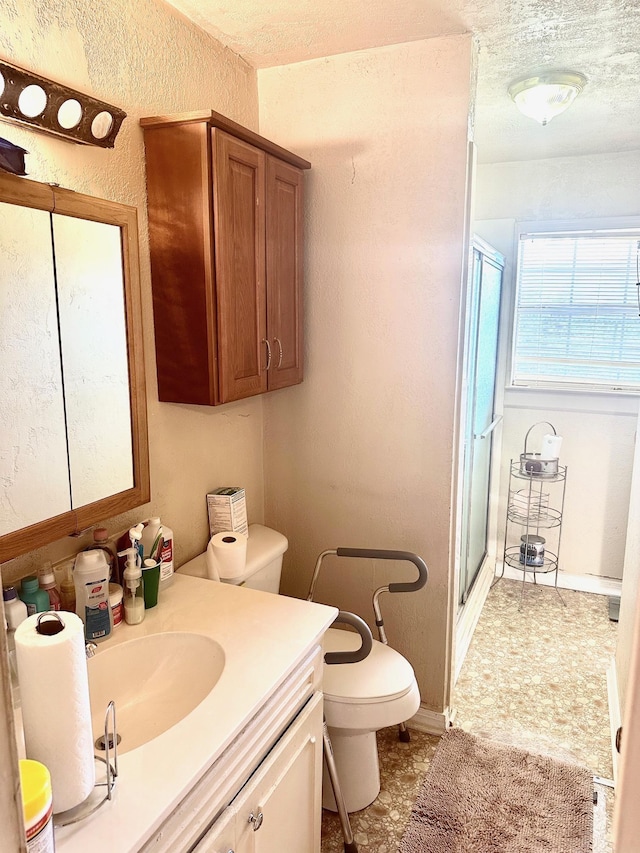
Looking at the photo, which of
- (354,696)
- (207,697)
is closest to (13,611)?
(207,697)

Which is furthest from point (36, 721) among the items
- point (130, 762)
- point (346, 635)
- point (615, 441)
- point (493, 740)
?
point (615, 441)

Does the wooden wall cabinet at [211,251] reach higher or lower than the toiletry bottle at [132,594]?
higher

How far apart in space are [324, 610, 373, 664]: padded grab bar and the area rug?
596 millimetres

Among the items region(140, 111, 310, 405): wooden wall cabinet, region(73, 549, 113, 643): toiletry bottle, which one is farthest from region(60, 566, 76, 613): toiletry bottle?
region(140, 111, 310, 405): wooden wall cabinet

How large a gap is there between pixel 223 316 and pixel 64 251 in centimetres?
47

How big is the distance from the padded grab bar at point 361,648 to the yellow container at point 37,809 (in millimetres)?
976

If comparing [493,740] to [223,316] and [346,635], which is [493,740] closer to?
[346,635]

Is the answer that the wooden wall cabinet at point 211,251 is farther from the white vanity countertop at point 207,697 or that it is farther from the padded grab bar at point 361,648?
the padded grab bar at point 361,648

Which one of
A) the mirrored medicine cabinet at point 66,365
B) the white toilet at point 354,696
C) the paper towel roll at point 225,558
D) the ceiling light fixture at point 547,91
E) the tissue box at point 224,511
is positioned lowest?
the white toilet at point 354,696

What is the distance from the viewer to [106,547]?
1540mm

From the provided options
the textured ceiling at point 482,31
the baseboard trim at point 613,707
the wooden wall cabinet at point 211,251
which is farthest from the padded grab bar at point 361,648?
the textured ceiling at point 482,31

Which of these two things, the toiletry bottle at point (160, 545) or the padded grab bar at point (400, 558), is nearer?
the toiletry bottle at point (160, 545)

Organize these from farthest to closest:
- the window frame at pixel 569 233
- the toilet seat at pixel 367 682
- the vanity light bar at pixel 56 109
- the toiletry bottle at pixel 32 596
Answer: the window frame at pixel 569 233 < the toilet seat at pixel 367 682 < the toiletry bottle at pixel 32 596 < the vanity light bar at pixel 56 109

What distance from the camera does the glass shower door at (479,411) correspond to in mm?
2674
